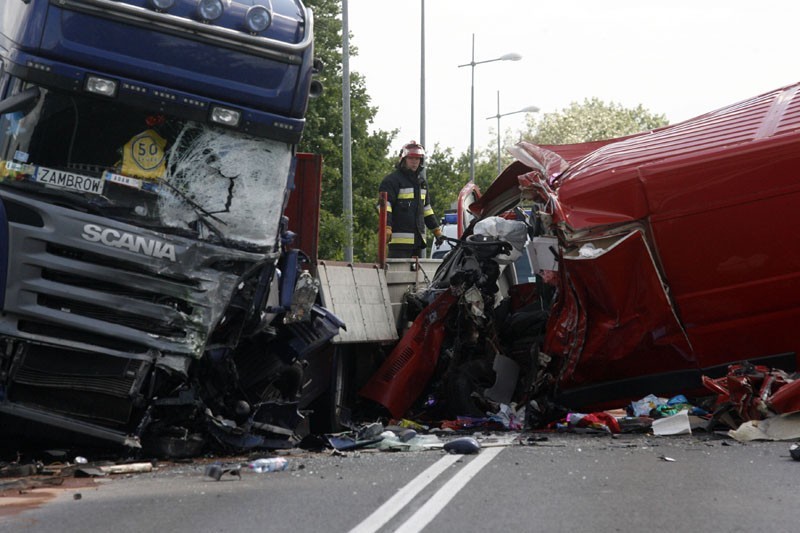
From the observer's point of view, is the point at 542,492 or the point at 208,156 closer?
the point at 542,492

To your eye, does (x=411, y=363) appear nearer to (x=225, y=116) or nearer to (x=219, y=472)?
(x=225, y=116)

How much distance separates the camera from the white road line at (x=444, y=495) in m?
5.98

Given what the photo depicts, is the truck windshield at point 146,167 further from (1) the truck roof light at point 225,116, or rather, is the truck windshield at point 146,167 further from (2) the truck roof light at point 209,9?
(2) the truck roof light at point 209,9

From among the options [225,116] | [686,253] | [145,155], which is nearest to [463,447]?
[686,253]

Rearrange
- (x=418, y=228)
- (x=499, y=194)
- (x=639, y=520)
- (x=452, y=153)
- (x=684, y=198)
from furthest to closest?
(x=452, y=153) → (x=418, y=228) → (x=499, y=194) → (x=684, y=198) → (x=639, y=520)

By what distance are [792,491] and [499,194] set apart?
649cm

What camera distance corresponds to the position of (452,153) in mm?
53906

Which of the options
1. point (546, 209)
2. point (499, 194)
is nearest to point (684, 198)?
point (546, 209)

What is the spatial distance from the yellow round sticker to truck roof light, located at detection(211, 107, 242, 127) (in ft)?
1.23

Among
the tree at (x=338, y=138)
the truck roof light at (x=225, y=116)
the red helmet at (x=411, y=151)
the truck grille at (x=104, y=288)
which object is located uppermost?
the tree at (x=338, y=138)

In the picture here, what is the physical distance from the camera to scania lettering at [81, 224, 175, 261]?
852cm

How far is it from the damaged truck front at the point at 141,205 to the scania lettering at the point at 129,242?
11 millimetres

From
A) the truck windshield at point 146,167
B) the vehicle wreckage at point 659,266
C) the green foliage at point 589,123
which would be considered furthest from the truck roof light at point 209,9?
the green foliage at point 589,123

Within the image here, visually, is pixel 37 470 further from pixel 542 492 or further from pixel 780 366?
pixel 780 366
